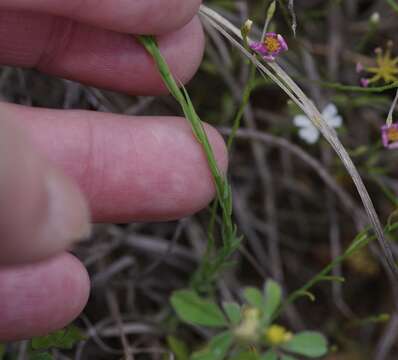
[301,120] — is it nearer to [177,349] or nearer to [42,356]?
[177,349]

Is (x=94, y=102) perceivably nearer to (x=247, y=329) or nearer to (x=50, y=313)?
(x=50, y=313)

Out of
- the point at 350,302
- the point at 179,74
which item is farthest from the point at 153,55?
the point at 350,302

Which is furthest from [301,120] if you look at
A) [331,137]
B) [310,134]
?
[331,137]

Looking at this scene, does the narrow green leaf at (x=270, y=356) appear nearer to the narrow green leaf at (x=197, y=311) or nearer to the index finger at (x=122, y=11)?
the narrow green leaf at (x=197, y=311)

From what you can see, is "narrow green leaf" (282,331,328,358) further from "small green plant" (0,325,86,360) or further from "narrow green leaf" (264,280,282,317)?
"small green plant" (0,325,86,360)

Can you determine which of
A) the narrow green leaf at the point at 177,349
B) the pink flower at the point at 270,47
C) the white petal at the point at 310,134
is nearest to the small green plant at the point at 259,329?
the narrow green leaf at the point at 177,349

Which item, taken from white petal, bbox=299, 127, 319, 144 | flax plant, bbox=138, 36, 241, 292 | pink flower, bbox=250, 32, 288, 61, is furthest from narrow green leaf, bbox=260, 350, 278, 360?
white petal, bbox=299, 127, 319, 144
